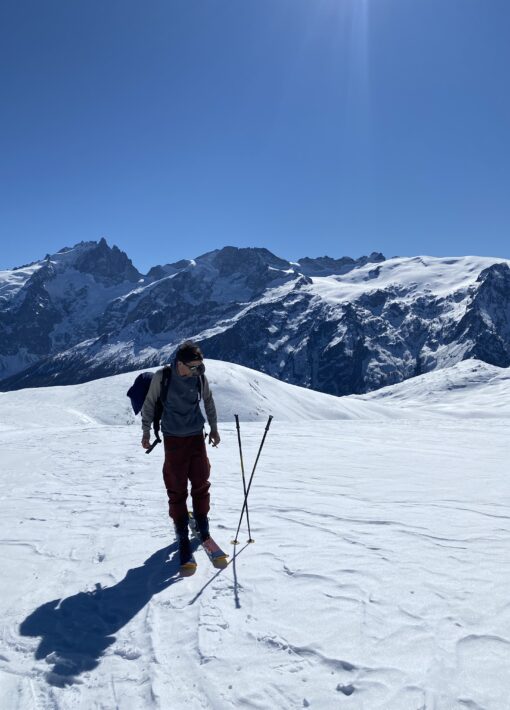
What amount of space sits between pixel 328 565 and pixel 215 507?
371 cm

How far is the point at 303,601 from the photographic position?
572 cm

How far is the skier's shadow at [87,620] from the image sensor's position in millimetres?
4777

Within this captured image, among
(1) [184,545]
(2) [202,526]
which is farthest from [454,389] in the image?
(1) [184,545]

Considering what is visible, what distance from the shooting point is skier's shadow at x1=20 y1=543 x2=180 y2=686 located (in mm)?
4777

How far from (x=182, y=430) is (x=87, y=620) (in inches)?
110

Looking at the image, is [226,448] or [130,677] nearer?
[130,677]

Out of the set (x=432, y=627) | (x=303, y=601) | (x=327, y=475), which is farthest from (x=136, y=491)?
(x=432, y=627)

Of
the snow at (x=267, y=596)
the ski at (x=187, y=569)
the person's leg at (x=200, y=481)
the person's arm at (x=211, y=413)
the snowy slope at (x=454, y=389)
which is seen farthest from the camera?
the snowy slope at (x=454, y=389)

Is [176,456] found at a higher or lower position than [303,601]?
higher

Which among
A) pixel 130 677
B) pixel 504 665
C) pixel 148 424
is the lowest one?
pixel 130 677

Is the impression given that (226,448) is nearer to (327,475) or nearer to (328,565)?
(327,475)

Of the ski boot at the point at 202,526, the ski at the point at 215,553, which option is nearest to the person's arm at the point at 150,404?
the ski boot at the point at 202,526

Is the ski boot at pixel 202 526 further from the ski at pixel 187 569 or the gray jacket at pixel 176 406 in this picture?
the gray jacket at pixel 176 406

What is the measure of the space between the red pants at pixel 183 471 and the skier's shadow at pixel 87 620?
0.92 m
